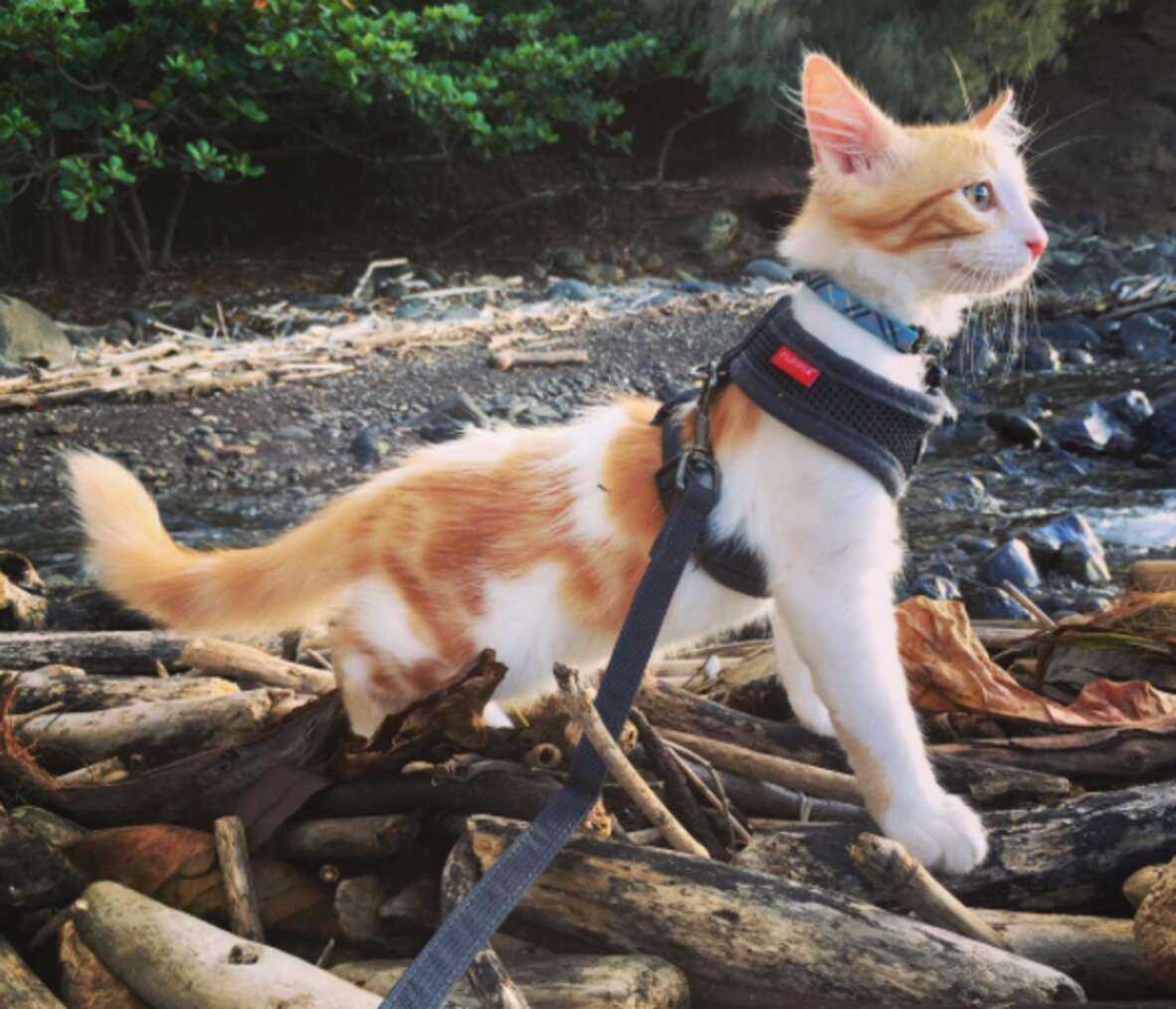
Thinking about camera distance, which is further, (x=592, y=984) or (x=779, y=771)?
(x=779, y=771)

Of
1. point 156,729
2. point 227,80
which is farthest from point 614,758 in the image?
point 227,80

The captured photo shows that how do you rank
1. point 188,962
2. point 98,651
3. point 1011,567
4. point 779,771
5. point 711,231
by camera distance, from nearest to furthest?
point 188,962
point 779,771
point 98,651
point 1011,567
point 711,231

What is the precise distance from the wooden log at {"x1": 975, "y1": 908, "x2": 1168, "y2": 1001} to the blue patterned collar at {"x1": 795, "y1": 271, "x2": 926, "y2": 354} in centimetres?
78

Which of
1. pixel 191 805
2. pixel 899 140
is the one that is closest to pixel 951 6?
pixel 899 140

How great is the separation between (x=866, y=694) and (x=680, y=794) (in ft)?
0.93

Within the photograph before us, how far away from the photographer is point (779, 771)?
183 centimetres

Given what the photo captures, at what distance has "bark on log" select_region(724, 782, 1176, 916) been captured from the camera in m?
1.59

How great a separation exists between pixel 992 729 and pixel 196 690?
4.39ft

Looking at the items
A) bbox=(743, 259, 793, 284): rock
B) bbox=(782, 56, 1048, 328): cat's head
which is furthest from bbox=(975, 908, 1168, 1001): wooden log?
bbox=(743, 259, 793, 284): rock

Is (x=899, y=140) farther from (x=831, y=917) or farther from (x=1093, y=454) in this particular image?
(x=1093, y=454)

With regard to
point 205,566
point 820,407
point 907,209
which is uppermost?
point 907,209

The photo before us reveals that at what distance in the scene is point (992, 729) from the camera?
205 centimetres

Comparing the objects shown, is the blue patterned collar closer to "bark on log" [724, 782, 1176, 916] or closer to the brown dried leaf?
the brown dried leaf

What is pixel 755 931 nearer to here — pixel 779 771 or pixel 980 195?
pixel 779 771
